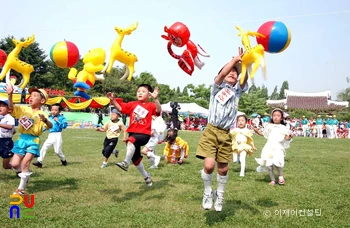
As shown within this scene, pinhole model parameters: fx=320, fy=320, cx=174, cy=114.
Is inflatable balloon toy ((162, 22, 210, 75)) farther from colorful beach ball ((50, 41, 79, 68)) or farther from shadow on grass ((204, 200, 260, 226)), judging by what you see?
shadow on grass ((204, 200, 260, 226))

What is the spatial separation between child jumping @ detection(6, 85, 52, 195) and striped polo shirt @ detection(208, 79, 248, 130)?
3.05 meters

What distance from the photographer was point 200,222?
456 cm

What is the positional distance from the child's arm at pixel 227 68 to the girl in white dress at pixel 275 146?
3.06 m

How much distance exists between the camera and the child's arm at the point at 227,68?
465cm

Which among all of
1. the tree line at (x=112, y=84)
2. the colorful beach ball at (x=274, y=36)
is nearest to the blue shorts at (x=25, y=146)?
the colorful beach ball at (x=274, y=36)

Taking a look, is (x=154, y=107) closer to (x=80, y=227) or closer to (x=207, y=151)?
(x=207, y=151)

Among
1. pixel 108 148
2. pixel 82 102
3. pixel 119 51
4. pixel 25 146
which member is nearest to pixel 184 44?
pixel 119 51

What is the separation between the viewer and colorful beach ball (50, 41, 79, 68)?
23.7ft

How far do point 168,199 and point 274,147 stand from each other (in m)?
3.04

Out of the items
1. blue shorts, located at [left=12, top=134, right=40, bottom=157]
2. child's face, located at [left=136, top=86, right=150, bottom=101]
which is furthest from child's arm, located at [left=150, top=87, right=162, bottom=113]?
blue shorts, located at [left=12, top=134, right=40, bottom=157]

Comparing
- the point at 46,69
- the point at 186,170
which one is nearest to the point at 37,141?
the point at 186,170

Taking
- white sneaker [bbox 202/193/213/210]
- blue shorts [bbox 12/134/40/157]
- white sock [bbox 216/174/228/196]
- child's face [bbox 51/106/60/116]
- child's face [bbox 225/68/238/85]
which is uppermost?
child's face [bbox 225/68/238/85]

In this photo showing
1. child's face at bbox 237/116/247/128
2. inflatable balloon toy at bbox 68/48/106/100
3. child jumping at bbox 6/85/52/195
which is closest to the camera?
child jumping at bbox 6/85/52/195

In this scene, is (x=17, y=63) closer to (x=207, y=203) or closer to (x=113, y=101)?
(x=113, y=101)
